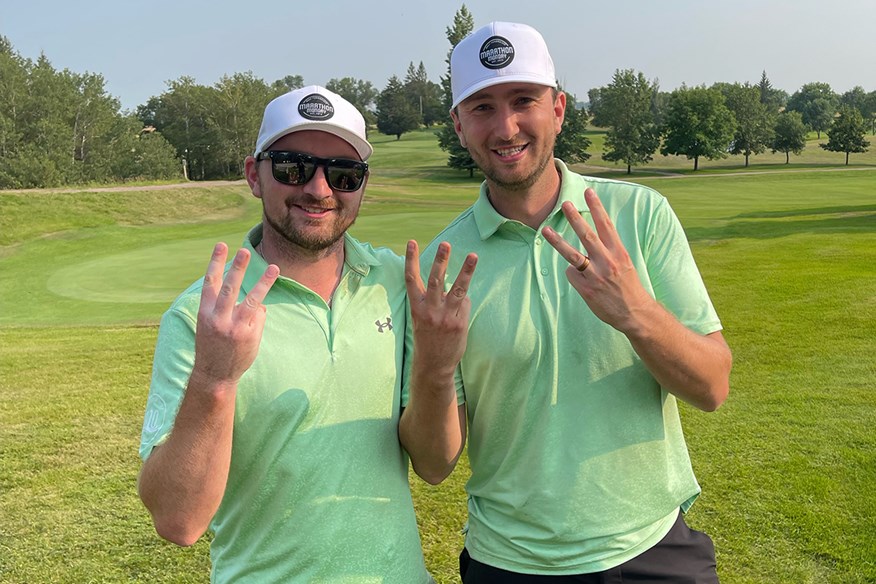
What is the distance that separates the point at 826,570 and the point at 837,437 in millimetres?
1822

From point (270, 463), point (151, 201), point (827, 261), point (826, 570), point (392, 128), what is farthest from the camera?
point (392, 128)

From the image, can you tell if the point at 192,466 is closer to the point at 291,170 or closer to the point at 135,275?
the point at 291,170

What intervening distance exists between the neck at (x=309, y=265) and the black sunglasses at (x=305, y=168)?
202 mm

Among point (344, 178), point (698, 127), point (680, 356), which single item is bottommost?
point (680, 356)

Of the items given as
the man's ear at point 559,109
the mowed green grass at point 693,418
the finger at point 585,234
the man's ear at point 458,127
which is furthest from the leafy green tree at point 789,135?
the finger at point 585,234

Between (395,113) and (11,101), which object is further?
(395,113)

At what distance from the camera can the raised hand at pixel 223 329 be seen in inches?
71.8

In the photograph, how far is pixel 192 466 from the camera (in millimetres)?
1893

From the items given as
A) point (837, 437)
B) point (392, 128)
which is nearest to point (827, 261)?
point (837, 437)

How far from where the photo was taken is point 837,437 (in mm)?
5258

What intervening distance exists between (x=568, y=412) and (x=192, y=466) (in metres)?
1.12

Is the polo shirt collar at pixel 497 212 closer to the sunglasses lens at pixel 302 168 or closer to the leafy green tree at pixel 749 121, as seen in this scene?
the sunglasses lens at pixel 302 168

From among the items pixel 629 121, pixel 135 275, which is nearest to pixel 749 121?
pixel 629 121

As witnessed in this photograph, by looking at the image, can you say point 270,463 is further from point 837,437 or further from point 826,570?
point 837,437
